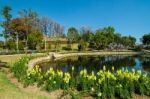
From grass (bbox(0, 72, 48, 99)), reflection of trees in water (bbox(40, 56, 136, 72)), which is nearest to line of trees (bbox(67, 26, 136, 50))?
reflection of trees in water (bbox(40, 56, 136, 72))

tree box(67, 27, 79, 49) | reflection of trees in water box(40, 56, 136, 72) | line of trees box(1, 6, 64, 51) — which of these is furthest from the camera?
tree box(67, 27, 79, 49)

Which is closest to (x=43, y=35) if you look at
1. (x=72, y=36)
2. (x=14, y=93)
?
(x=72, y=36)

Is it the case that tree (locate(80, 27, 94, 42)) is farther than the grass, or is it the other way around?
tree (locate(80, 27, 94, 42))

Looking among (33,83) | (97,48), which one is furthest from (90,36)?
(33,83)

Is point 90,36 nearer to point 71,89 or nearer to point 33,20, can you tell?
point 33,20

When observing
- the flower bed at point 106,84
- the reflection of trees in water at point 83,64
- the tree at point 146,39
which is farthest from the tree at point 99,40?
the flower bed at point 106,84

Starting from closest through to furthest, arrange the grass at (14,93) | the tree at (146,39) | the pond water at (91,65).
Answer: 1. the grass at (14,93)
2. the pond water at (91,65)
3. the tree at (146,39)

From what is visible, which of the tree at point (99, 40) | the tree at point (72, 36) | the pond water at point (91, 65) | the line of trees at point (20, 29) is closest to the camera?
the pond water at point (91, 65)

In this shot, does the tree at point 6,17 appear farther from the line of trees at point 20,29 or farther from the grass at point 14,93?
the grass at point 14,93

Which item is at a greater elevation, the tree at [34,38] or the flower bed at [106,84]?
the tree at [34,38]

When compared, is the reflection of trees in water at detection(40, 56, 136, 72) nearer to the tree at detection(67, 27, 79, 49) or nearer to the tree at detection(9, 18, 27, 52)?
the tree at detection(9, 18, 27, 52)

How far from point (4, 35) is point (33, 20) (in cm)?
1156

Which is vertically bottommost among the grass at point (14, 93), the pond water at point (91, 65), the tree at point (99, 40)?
the pond water at point (91, 65)

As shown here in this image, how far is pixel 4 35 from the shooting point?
6631 cm
